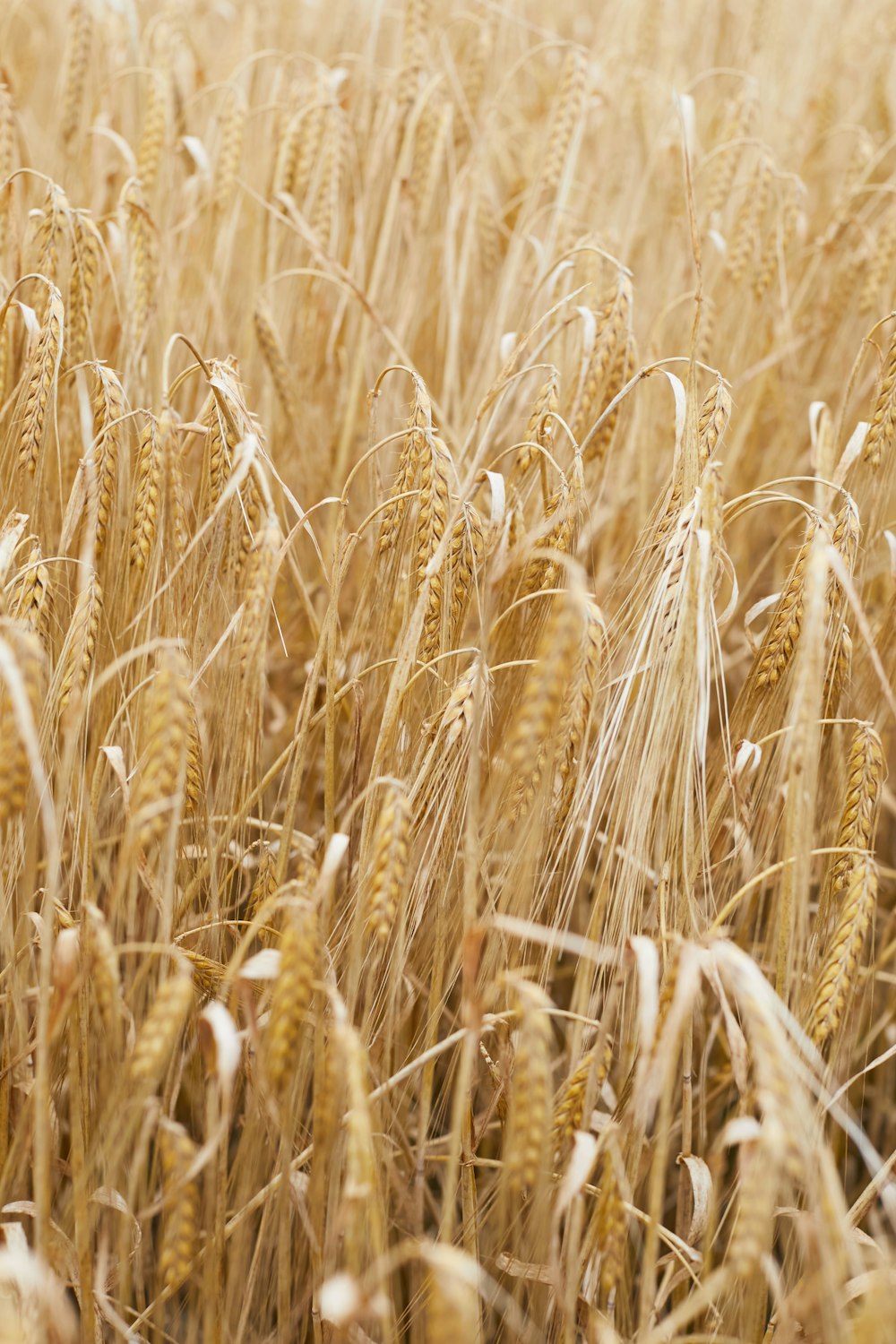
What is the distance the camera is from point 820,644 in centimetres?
75

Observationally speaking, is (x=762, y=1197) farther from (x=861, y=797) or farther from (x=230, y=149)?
(x=230, y=149)

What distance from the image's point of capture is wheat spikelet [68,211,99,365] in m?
1.08

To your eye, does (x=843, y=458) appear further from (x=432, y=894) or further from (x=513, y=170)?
(x=513, y=170)

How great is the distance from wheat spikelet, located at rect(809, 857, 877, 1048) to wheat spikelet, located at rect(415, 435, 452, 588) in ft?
1.44

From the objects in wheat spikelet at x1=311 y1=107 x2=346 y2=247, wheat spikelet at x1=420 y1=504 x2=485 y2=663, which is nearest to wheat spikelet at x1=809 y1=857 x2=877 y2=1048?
wheat spikelet at x1=420 y1=504 x2=485 y2=663

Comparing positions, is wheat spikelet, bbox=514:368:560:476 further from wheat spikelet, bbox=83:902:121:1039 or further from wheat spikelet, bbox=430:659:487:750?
wheat spikelet, bbox=83:902:121:1039

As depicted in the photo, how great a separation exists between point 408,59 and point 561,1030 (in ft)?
4.67

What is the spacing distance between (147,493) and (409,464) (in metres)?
0.22

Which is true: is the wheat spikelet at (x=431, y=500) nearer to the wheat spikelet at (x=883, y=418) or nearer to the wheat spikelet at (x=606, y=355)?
the wheat spikelet at (x=606, y=355)

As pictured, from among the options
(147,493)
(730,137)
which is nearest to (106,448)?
(147,493)

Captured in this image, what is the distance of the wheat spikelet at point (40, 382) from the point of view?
35.8 inches

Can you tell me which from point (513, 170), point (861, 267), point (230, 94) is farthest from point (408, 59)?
point (861, 267)

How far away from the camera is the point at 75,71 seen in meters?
1.49

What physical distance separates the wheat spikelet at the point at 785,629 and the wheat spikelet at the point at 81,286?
752mm
